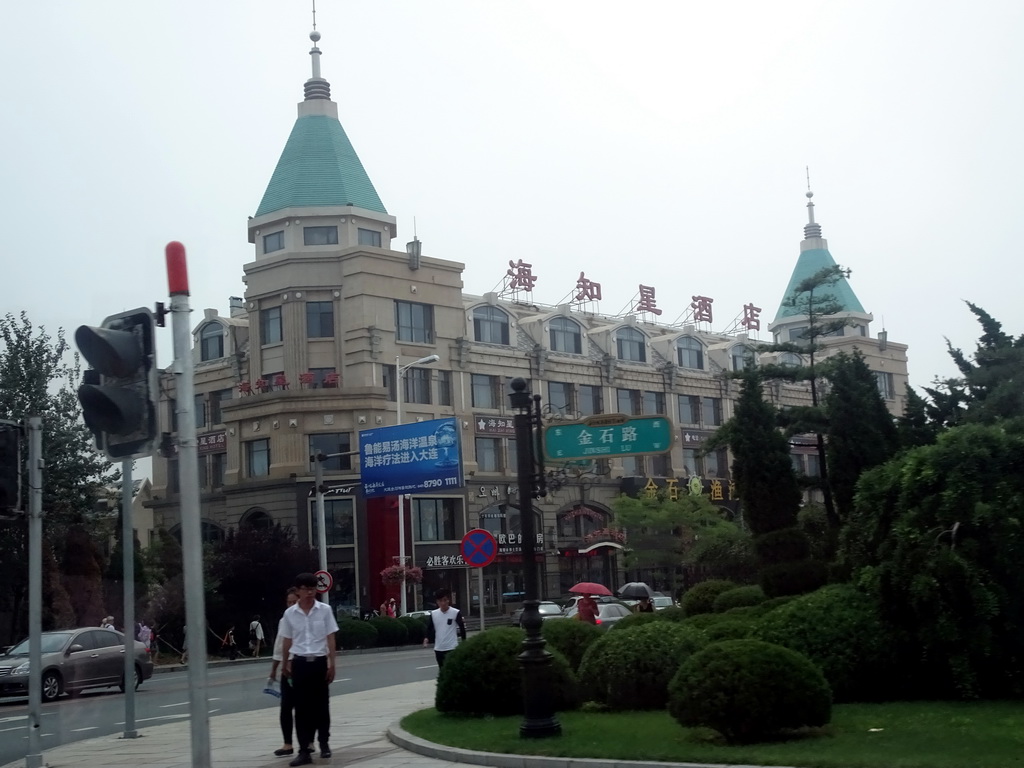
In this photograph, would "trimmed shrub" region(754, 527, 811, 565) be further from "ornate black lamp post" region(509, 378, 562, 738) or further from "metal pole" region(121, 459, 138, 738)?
"metal pole" region(121, 459, 138, 738)

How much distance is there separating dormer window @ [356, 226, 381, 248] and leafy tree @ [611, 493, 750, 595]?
16.8 m

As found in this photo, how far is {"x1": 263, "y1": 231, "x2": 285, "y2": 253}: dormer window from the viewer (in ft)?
188

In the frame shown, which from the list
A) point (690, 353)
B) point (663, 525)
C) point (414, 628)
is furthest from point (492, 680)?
point (690, 353)

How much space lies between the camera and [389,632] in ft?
139

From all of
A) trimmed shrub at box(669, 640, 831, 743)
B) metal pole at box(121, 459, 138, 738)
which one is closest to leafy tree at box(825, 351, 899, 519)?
trimmed shrub at box(669, 640, 831, 743)

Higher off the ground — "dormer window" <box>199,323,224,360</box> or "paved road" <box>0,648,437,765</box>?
"dormer window" <box>199,323,224,360</box>

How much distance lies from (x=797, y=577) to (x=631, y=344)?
48.3 metres

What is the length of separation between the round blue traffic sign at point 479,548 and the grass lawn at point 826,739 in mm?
7786

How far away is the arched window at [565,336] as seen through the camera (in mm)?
63969

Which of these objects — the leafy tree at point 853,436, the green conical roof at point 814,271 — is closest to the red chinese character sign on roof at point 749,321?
the green conical roof at point 814,271

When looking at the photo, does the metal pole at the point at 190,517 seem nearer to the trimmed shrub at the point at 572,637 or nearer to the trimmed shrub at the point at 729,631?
the trimmed shrub at the point at 729,631

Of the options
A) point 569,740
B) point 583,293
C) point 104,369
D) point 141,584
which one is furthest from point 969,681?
point 583,293

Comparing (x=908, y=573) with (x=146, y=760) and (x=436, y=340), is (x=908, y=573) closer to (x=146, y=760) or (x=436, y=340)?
(x=146, y=760)

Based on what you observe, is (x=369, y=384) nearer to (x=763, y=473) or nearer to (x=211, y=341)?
(x=211, y=341)
